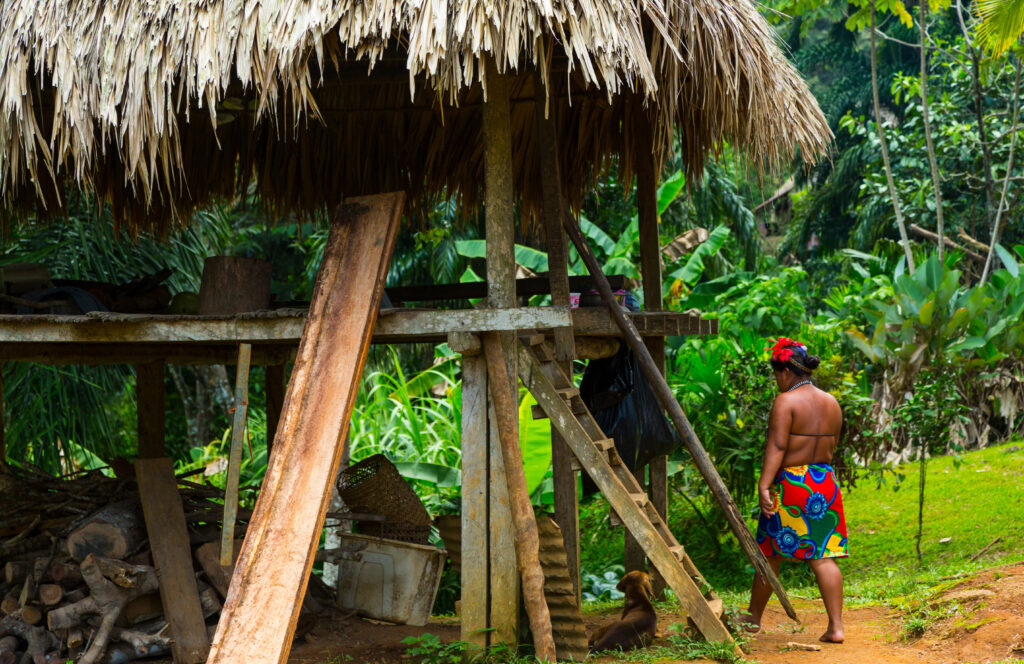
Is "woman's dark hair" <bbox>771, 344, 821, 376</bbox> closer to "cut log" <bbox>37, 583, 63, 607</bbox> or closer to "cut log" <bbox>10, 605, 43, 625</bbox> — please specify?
"cut log" <bbox>37, 583, 63, 607</bbox>

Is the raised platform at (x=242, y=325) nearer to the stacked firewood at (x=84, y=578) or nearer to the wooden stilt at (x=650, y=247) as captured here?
the stacked firewood at (x=84, y=578)

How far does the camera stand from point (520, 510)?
172 inches

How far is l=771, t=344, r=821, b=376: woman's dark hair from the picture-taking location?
5270 mm

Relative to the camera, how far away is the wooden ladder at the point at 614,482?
4.57m

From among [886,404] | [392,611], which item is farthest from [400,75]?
[886,404]

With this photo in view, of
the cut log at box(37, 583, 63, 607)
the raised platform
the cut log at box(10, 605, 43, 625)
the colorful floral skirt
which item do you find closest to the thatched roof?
the raised platform

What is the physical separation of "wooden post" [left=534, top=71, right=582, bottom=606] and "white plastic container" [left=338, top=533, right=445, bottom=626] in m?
0.91

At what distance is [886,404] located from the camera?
8516 millimetres

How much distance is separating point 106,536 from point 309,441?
2.11 meters

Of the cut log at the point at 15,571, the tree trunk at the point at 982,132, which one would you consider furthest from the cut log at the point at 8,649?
the tree trunk at the point at 982,132

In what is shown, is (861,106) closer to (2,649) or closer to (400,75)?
(400,75)

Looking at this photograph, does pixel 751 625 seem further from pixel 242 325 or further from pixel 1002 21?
pixel 1002 21

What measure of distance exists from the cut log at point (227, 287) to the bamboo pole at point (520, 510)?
4.40ft

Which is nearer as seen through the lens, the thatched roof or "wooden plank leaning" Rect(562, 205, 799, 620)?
the thatched roof
